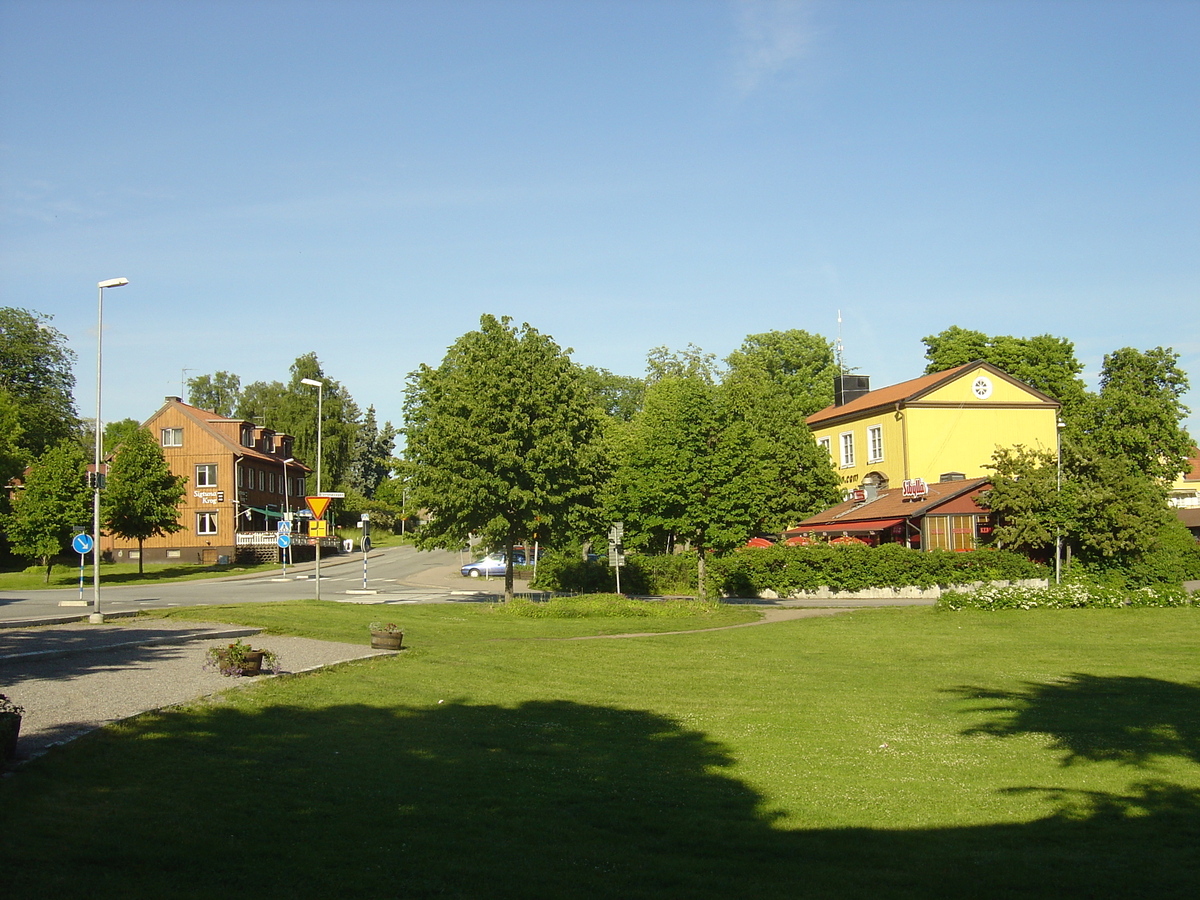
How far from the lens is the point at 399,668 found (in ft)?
55.5

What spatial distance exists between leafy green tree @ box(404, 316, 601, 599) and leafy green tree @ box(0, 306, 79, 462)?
1897 inches

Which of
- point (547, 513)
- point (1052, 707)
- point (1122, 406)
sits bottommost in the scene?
point (1052, 707)

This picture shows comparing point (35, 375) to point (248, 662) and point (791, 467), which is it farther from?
point (248, 662)

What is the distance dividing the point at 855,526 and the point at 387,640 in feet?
102

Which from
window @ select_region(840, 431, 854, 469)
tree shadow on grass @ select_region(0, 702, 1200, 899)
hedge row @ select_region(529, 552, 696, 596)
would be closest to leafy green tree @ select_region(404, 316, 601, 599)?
hedge row @ select_region(529, 552, 696, 596)

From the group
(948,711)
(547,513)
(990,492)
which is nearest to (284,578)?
(547,513)

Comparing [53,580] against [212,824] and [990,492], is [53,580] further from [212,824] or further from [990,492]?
[212,824]

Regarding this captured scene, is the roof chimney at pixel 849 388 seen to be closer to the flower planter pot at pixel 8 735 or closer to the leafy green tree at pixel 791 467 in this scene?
the leafy green tree at pixel 791 467

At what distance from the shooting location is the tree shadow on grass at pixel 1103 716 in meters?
11.6

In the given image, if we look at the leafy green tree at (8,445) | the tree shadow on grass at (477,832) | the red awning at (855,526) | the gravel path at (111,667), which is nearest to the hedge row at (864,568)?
the red awning at (855,526)

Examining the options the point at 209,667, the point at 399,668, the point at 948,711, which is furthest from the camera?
the point at 399,668

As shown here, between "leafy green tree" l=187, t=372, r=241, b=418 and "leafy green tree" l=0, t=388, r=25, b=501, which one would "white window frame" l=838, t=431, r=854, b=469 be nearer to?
"leafy green tree" l=0, t=388, r=25, b=501

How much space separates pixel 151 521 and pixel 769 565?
3238 cm

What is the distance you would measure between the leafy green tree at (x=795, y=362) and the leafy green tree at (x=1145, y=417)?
805 inches
